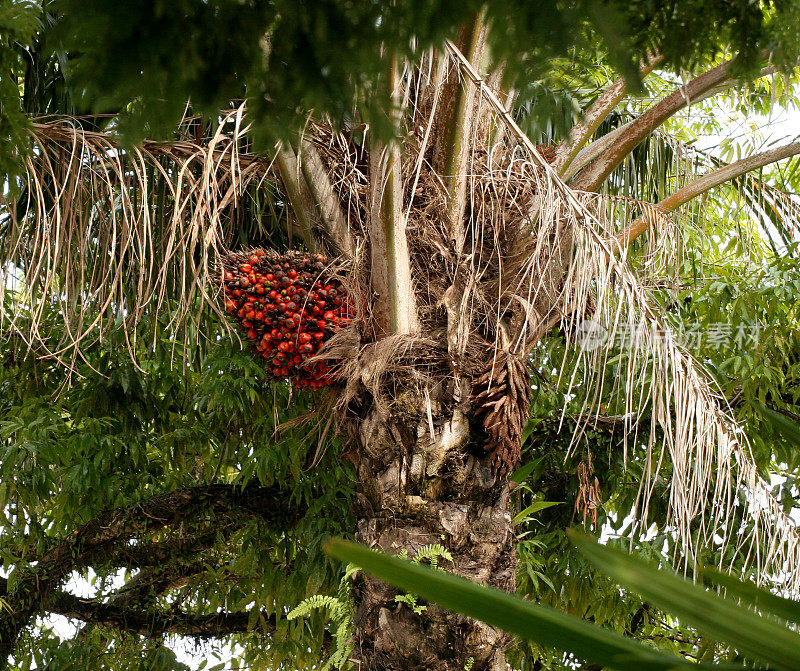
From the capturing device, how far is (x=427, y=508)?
2.12 m

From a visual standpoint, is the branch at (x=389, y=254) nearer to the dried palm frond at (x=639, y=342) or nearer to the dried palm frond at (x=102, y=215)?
the dried palm frond at (x=639, y=342)

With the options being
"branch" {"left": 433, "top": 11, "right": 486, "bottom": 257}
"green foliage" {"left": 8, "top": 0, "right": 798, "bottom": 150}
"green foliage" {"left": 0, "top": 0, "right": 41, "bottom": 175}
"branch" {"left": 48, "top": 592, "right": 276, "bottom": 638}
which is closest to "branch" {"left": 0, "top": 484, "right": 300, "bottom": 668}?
"branch" {"left": 48, "top": 592, "right": 276, "bottom": 638}

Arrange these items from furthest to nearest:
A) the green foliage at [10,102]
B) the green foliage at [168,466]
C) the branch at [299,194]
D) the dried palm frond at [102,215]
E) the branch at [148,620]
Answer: the branch at [148,620] → the green foliage at [168,466] → the branch at [299,194] → the dried palm frond at [102,215] → the green foliage at [10,102]

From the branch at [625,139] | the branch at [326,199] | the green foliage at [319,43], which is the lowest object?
the green foliage at [319,43]

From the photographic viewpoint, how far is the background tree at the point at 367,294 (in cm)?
68

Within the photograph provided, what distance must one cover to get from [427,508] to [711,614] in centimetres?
173

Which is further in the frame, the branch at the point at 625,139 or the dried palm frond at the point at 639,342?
the branch at the point at 625,139

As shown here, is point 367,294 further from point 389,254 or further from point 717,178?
point 717,178

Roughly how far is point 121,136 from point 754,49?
57 centimetres

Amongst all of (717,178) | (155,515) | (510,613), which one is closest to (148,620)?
(155,515)

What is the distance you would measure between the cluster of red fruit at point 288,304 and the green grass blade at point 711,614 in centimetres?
192

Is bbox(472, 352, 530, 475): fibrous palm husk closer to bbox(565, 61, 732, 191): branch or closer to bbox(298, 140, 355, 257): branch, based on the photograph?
bbox(298, 140, 355, 257): branch

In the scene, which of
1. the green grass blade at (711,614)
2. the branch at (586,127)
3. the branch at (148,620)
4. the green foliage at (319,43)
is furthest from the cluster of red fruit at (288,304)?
the branch at (148,620)

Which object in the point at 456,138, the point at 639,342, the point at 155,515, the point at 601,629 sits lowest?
the point at 155,515
